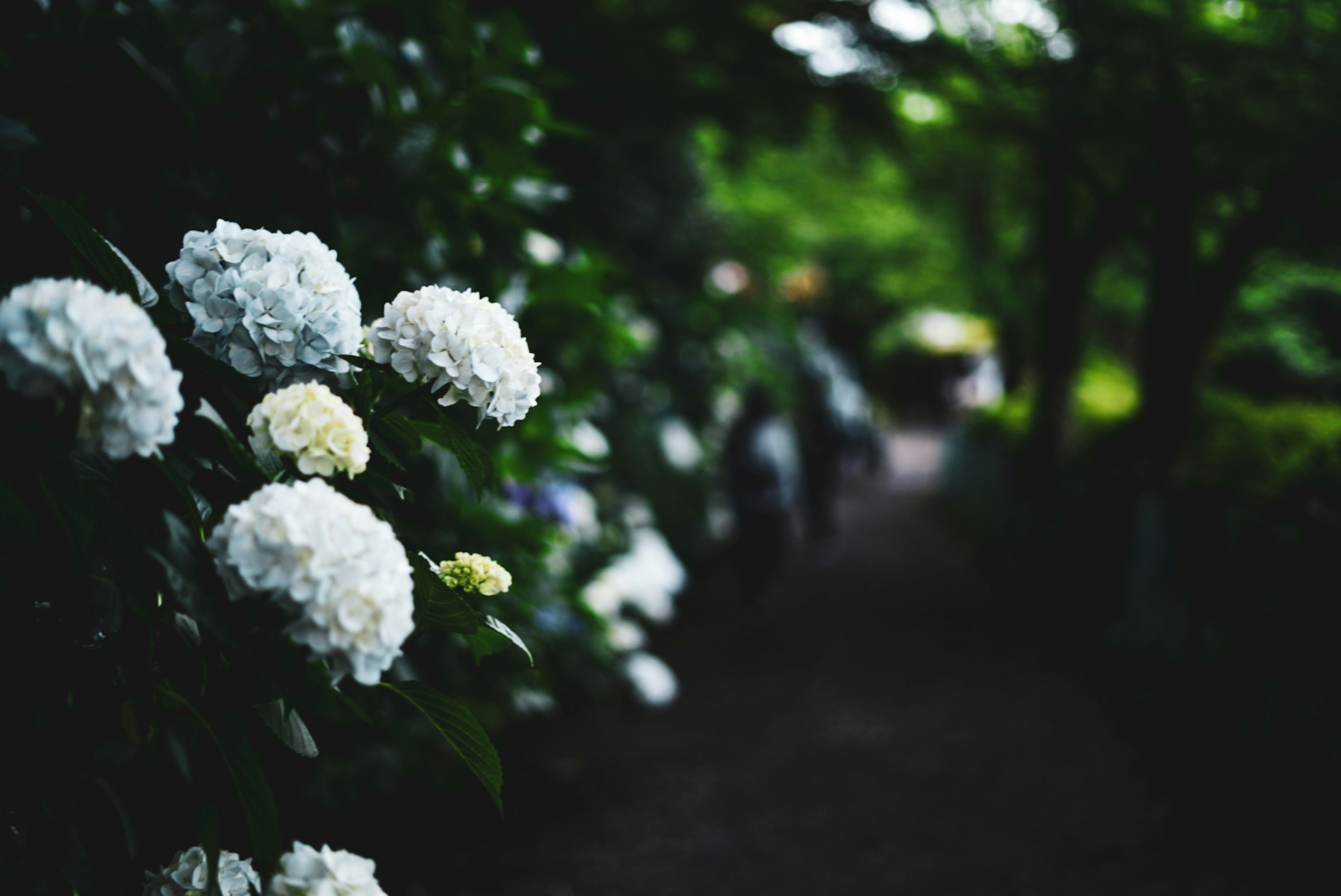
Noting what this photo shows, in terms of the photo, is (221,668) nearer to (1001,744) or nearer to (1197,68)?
(1001,744)

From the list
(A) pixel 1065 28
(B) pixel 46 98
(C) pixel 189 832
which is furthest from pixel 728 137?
(C) pixel 189 832

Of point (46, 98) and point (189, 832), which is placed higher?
point (46, 98)

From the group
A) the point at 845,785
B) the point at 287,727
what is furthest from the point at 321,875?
the point at 845,785

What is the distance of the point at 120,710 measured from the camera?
137 cm

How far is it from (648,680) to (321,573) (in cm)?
436

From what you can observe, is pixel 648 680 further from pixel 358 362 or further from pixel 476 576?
pixel 358 362

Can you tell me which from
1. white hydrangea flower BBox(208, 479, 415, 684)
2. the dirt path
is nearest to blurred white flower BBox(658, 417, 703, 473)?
the dirt path

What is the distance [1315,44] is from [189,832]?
4.60 metres

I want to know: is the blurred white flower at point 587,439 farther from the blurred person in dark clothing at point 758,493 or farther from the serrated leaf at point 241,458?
the blurred person in dark clothing at point 758,493

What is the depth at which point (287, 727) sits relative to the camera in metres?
1.38

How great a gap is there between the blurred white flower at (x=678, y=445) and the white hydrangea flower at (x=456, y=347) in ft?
21.5

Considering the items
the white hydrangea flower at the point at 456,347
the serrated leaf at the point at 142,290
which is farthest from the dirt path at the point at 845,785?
the serrated leaf at the point at 142,290

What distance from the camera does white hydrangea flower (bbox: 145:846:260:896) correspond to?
1396mm

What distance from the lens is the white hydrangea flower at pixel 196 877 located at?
1.40 meters
